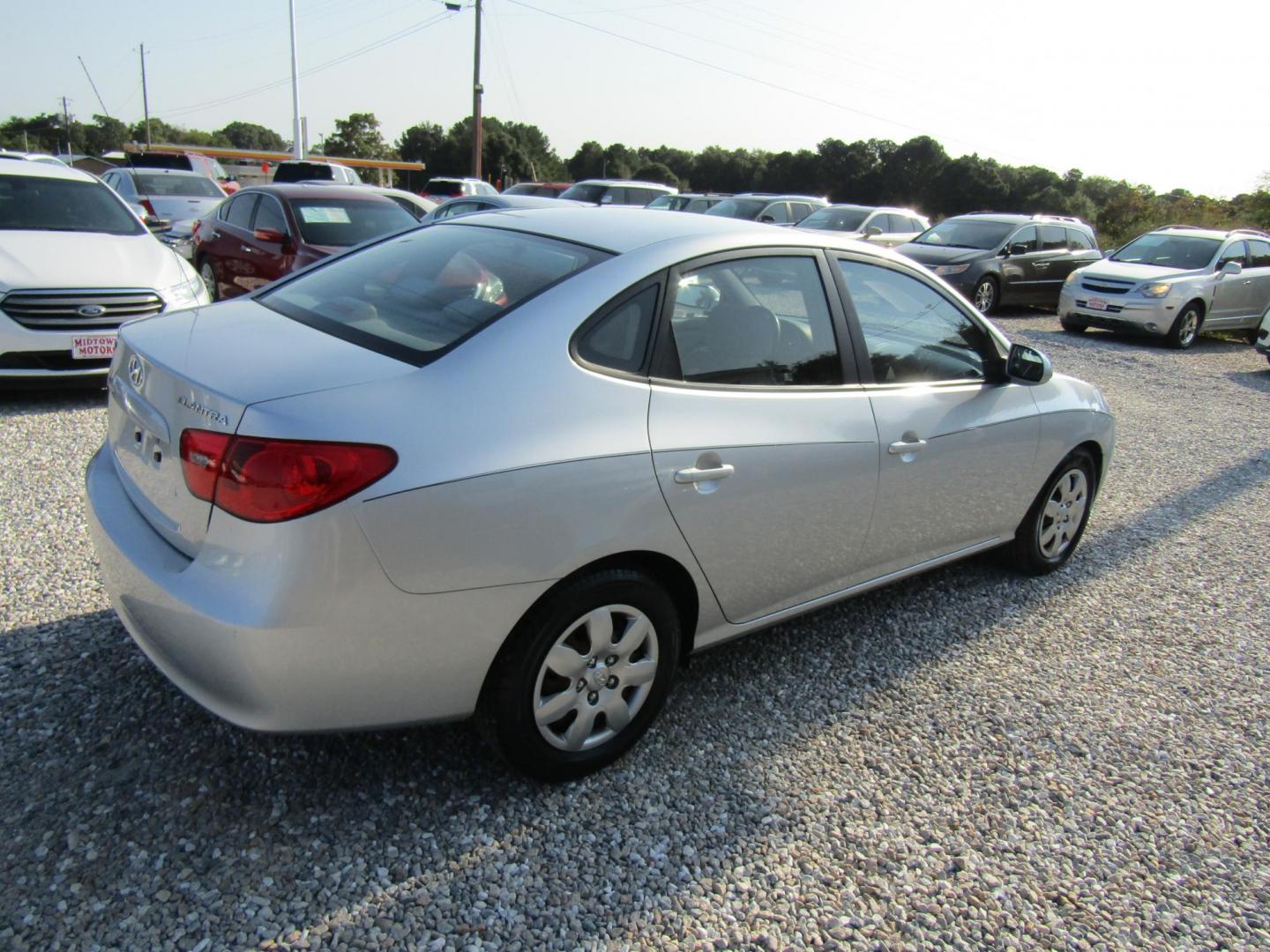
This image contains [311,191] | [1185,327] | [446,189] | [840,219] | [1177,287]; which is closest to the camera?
[311,191]

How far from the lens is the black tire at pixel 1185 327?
1319 cm

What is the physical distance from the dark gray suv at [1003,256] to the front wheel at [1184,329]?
246 centimetres

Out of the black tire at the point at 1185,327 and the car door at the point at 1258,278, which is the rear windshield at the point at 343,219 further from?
the car door at the point at 1258,278

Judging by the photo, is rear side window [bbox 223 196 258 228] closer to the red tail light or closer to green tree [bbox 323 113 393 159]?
the red tail light

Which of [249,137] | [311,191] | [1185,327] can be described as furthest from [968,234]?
[249,137]

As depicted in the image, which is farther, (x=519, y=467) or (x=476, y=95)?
(x=476, y=95)

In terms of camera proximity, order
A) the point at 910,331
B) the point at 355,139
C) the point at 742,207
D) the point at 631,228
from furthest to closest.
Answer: the point at 355,139 < the point at 742,207 < the point at 910,331 < the point at 631,228

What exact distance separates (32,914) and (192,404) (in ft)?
3.96

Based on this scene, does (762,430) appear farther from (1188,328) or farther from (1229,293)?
(1229,293)

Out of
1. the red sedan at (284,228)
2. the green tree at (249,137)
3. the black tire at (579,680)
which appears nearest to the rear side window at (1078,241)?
the red sedan at (284,228)

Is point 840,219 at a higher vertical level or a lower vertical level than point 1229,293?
higher

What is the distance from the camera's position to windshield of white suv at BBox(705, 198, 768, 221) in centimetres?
1902

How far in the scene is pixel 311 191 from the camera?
9.11 m

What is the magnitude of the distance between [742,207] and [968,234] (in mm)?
5590
